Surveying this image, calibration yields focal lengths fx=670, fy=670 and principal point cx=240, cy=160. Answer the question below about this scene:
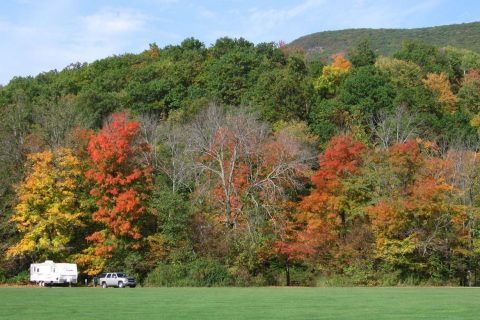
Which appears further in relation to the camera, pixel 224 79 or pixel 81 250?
pixel 224 79

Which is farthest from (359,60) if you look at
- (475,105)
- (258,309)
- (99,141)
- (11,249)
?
(258,309)

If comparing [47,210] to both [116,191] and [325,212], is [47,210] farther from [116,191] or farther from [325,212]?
[325,212]

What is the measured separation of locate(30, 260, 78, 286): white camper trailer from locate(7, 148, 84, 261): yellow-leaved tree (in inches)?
71.7

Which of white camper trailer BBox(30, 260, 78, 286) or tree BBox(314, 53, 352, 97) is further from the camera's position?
tree BBox(314, 53, 352, 97)

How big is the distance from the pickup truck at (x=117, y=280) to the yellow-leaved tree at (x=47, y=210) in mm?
6088

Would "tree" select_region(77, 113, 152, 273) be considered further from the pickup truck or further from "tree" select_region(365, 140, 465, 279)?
"tree" select_region(365, 140, 465, 279)

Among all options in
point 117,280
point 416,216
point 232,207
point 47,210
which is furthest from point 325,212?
point 47,210

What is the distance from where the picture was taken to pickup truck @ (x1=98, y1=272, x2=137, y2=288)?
5181 centimetres

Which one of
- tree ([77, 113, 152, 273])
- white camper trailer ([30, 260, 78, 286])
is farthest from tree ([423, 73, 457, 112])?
white camper trailer ([30, 260, 78, 286])

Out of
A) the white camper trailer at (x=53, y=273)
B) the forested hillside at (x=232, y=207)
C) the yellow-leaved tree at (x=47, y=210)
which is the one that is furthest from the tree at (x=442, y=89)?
the white camper trailer at (x=53, y=273)

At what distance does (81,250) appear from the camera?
193 feet

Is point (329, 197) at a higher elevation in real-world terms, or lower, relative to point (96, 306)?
higher

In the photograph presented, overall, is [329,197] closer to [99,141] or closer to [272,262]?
[272,262]

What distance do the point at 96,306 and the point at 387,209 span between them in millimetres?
33794
